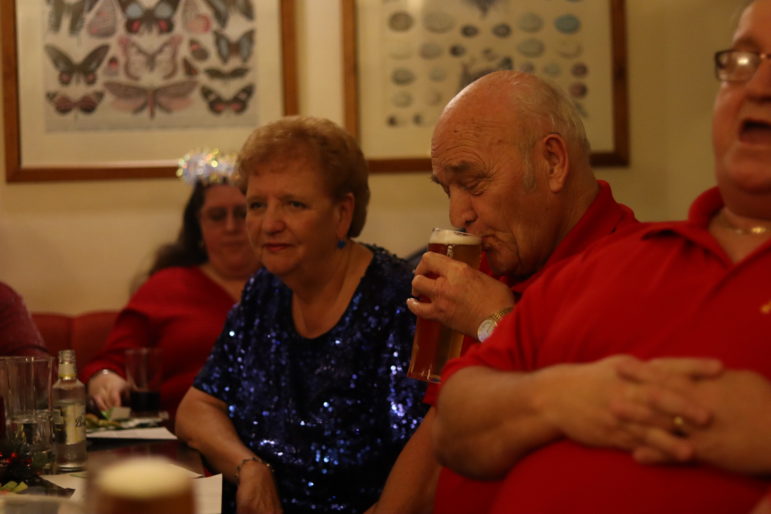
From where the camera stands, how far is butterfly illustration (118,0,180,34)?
11.6ft

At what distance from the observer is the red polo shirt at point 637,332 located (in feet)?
3.60

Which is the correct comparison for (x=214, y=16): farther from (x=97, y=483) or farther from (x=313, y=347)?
(x=97, y=483)

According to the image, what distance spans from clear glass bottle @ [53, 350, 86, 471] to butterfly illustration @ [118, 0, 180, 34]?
201 centimetres

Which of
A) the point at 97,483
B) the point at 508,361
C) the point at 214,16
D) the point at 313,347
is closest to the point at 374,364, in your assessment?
the point at 313,347

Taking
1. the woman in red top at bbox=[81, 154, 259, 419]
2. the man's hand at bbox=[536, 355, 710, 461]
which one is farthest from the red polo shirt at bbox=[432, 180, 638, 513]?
the woman in red top at bbox=[81, 154, 259, 419]

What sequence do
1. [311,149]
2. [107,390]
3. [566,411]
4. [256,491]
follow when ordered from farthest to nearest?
[107,390], [311,149], [256,491], [566,411]

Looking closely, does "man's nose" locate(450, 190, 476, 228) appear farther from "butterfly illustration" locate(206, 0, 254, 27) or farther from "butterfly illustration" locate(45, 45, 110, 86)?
"butterfly illustration" locate(45, 45, 110, 86)

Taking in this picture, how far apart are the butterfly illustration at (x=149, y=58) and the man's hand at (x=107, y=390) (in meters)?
1.26

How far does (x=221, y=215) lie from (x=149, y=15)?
85 centimetres

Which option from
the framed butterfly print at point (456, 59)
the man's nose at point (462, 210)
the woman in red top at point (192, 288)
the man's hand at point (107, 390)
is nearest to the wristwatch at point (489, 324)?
the man's nose at point (462, 210)

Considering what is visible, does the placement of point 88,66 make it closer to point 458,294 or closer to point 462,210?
point 462,210

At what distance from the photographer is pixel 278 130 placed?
86.7 inches

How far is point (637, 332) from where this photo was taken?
1253 mm

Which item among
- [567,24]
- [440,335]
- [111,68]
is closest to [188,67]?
[111,68]
